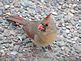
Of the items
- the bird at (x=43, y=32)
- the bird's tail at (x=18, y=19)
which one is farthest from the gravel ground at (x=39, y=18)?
the bird at (x=43, y=32)

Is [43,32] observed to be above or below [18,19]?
below

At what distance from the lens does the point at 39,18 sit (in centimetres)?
374

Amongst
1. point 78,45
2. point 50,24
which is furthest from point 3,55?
point 78,45

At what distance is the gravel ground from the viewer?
10.8ft

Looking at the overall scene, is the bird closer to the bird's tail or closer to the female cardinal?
the female cardinal

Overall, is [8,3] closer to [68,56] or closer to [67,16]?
[67,16]

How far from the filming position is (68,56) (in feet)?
10.8

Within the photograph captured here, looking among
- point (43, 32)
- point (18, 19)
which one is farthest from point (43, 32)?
point (18, 19)

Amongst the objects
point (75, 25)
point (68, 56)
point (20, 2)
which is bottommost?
point (68, 56)

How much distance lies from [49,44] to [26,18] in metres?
0.57

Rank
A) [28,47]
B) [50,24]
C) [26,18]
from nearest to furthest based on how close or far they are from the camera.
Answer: [50,24] → [28,47] → [26,18]

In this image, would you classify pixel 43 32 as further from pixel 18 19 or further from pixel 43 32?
pixel 18 19

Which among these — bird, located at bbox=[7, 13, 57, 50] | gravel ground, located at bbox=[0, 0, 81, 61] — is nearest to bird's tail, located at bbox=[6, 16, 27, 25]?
gravel ground, located at bbox=[0, 0, 81, 61]

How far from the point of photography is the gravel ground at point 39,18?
3.28 meters
